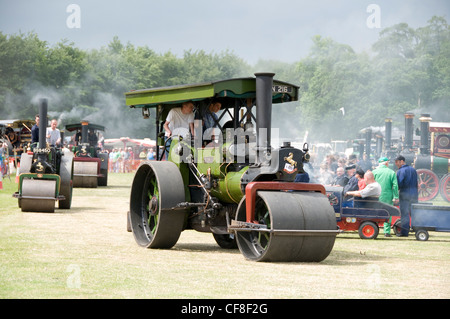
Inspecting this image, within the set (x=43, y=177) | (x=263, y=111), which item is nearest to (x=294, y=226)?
(x=263, y=111)

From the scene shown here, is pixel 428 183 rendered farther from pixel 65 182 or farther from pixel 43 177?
pixel 43 177

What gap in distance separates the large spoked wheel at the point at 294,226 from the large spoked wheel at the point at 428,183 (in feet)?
48.0

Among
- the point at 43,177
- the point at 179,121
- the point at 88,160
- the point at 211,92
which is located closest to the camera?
the point at 211,92

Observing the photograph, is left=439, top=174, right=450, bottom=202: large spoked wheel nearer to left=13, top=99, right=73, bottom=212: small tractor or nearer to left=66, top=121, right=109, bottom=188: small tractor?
left=66, top=121, right=109, bottom=188: small tractor

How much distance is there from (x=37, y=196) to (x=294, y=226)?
7.65m

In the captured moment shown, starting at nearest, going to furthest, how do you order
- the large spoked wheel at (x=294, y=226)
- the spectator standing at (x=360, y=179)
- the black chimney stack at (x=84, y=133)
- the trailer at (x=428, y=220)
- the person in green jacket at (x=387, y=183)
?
the large spoked wheel at (x=294, y=226) < the trailer at (x=428, y=220) < the spectator standing at (x=360, y=179) < the person in green jacket at (x=387, y=183) < the black chimney stack at (x=84, y=133)

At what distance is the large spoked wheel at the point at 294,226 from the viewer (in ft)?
25.8

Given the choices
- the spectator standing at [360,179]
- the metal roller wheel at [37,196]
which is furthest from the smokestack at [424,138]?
the metal roller wheel at [37,196]

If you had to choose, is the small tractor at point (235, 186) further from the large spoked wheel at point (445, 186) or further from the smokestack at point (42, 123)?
the large spoked wheel at point (445, 186)

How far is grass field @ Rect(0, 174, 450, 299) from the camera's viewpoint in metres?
6.29

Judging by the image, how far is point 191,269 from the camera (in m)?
7.63

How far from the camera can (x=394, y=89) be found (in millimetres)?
47875

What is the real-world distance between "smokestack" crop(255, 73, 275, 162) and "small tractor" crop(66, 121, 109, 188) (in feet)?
51.1
